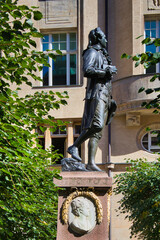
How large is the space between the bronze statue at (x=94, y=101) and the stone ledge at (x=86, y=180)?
31 centimetres

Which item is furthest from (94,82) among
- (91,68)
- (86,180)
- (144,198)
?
(144,198)

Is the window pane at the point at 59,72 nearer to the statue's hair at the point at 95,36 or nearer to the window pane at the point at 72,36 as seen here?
the window pane at the point at 72,36

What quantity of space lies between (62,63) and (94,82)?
17.7 meters

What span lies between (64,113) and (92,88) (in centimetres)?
1655

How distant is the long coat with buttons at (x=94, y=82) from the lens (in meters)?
11.0

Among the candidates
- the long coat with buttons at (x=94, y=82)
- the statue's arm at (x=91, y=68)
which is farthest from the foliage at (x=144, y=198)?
the statue's arm at (x=91, y=68)

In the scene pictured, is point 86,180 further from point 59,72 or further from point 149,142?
point 59,72

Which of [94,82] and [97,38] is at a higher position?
[97,38]

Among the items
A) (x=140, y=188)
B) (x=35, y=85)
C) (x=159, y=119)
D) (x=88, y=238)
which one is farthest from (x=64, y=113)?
(x=88, y=238)

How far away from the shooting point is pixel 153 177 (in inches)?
778

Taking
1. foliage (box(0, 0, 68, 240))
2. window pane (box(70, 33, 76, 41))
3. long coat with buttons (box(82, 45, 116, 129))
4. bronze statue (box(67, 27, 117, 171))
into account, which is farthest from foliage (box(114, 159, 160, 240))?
window pane (box(70, 33, 76, 41))

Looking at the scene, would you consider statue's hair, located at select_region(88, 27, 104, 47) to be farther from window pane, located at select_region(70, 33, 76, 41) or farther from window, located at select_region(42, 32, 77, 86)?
window pane, located at select_region(70, 33, 76, 41)

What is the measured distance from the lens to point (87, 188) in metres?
10.4

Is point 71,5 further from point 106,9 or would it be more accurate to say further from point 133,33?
point 133,33
